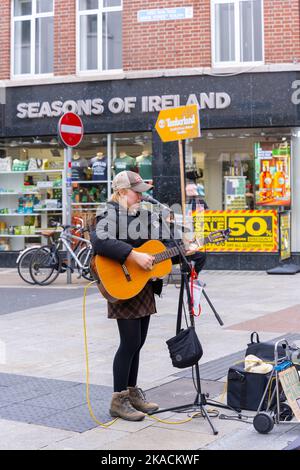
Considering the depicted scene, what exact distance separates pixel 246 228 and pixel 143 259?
10.4 m

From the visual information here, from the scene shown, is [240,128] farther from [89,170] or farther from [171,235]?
[171,235]

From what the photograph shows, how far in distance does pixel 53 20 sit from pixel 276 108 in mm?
5856

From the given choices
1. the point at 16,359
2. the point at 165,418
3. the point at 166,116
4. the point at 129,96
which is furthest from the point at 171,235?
the point at 129,96

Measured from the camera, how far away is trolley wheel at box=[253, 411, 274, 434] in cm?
471

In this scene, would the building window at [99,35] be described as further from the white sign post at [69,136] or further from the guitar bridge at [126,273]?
the guitar bridge at [126,273]

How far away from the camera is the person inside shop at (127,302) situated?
16.7ft

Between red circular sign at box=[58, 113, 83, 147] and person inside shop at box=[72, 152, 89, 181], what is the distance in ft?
9.97

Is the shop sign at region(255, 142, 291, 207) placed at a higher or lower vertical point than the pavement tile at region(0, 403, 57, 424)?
higher

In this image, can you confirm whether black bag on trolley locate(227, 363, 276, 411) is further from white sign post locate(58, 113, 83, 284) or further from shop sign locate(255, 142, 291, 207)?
shop sign locate(255, 142, 291, 207)

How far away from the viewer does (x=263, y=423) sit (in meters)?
4.72

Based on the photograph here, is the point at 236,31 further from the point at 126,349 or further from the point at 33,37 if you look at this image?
the point at 126,349

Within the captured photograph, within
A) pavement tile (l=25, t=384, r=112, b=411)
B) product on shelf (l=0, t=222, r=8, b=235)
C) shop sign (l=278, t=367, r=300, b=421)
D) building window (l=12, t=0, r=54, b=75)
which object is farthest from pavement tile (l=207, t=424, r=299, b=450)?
building window (l=12, t=0, r=54, b=75)

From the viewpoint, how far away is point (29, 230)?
16812 mm

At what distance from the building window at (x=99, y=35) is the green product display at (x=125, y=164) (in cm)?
214
